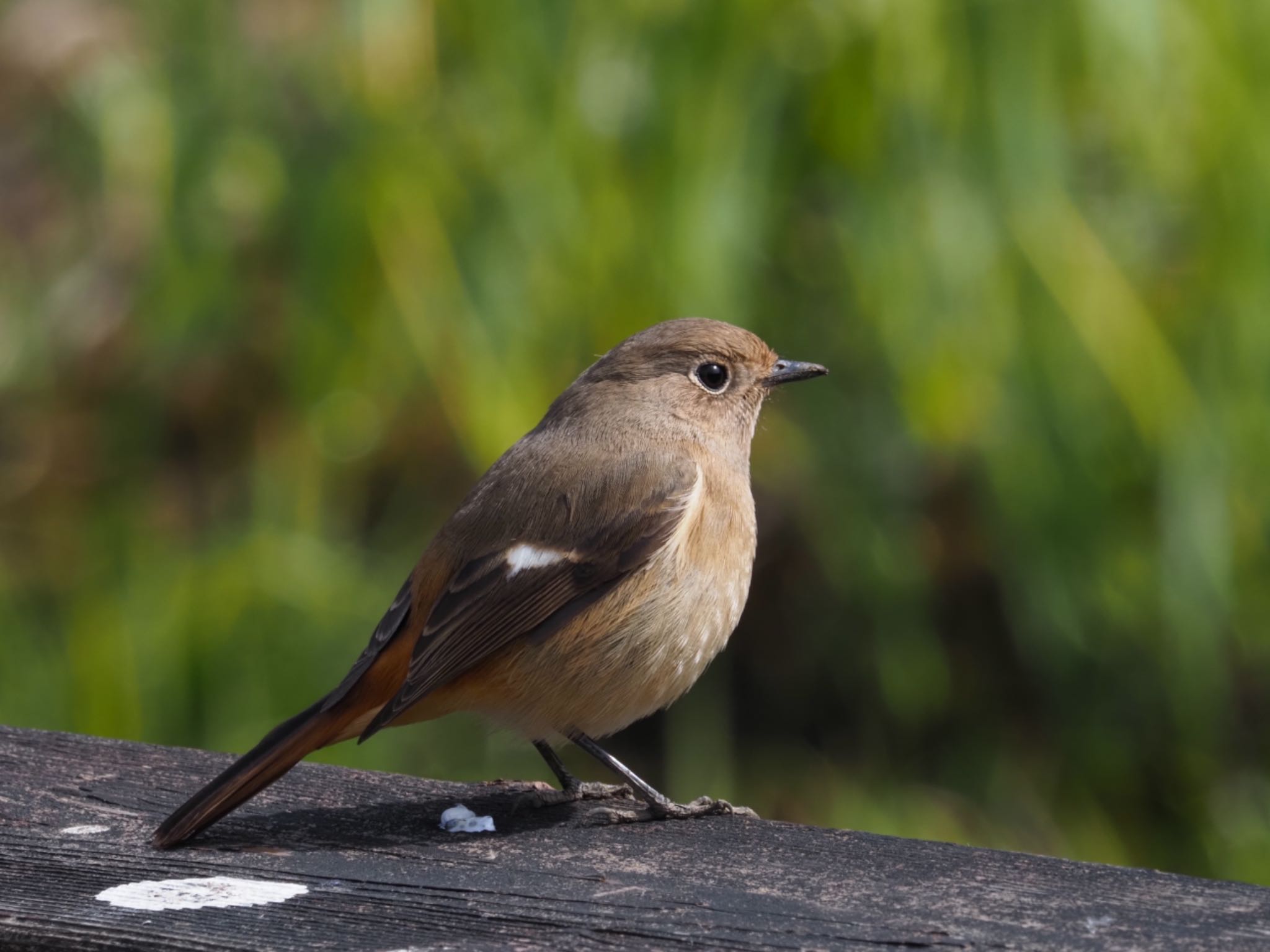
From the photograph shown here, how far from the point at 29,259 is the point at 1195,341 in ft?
13.0

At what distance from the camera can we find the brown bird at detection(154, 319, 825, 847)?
3.16 m

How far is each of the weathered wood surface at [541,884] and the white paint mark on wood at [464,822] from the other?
3 cm

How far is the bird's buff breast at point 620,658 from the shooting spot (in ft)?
10.6

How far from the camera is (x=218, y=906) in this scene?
7.43 ft

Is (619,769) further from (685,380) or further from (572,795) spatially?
(685,380)

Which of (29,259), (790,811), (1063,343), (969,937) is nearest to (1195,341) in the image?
(1063,343)

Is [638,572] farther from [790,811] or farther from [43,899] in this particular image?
[790,811]

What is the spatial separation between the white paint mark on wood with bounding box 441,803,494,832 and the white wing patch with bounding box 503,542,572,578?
0.54 meters

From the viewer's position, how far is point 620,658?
323 cm

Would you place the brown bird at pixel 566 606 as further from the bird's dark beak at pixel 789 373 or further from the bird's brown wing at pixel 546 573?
the bird's dark beak at pixel 789 373

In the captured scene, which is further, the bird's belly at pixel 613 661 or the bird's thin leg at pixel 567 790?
the bird's belly at pixel 613 661

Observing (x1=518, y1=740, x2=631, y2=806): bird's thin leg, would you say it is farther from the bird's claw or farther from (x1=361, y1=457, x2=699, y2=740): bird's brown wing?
(x1=361, y1=457, x2=699, y2=740): bird's brown wing

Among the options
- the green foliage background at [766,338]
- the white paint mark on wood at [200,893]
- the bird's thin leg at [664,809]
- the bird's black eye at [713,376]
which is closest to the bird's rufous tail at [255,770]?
the white paint mark on wood at [200,893]

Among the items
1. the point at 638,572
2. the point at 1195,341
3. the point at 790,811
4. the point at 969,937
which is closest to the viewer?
the point at 969,937
